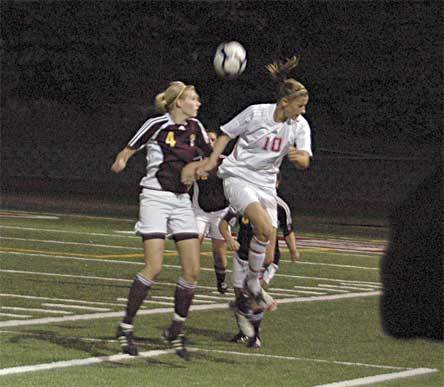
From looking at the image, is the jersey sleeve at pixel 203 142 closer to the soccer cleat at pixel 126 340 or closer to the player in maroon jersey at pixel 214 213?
the soccer cleat at pixel 126 340

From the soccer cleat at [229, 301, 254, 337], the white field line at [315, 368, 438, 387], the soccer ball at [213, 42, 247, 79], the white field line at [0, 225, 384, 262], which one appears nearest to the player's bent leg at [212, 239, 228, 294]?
the soccer ball at [213, 42, 247, 79]

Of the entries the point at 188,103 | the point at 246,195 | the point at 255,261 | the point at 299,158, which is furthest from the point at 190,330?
the point at 188,103

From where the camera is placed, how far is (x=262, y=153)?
32.9ft

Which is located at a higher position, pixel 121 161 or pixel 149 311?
pixel 121 161

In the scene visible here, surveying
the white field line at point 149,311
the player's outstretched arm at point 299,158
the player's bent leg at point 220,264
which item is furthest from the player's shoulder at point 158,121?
the player's bent leg at point 220,264

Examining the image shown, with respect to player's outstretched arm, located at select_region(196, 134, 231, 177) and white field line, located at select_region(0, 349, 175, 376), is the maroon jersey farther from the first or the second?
white field line, located at select_region(0, 349, 175, 376)

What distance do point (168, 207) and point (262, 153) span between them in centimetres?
96

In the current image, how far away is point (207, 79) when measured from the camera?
4825 centimetres

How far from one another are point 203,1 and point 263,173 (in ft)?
125

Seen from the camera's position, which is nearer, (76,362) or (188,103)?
(76,362)

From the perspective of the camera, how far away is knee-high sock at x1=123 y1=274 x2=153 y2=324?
9.41 m

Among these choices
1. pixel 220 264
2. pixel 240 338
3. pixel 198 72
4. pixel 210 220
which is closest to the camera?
pixel 240 338

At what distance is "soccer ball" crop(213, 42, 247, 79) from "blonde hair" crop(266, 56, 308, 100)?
247 cm

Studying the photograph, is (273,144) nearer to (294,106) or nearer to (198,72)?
(294,106)
